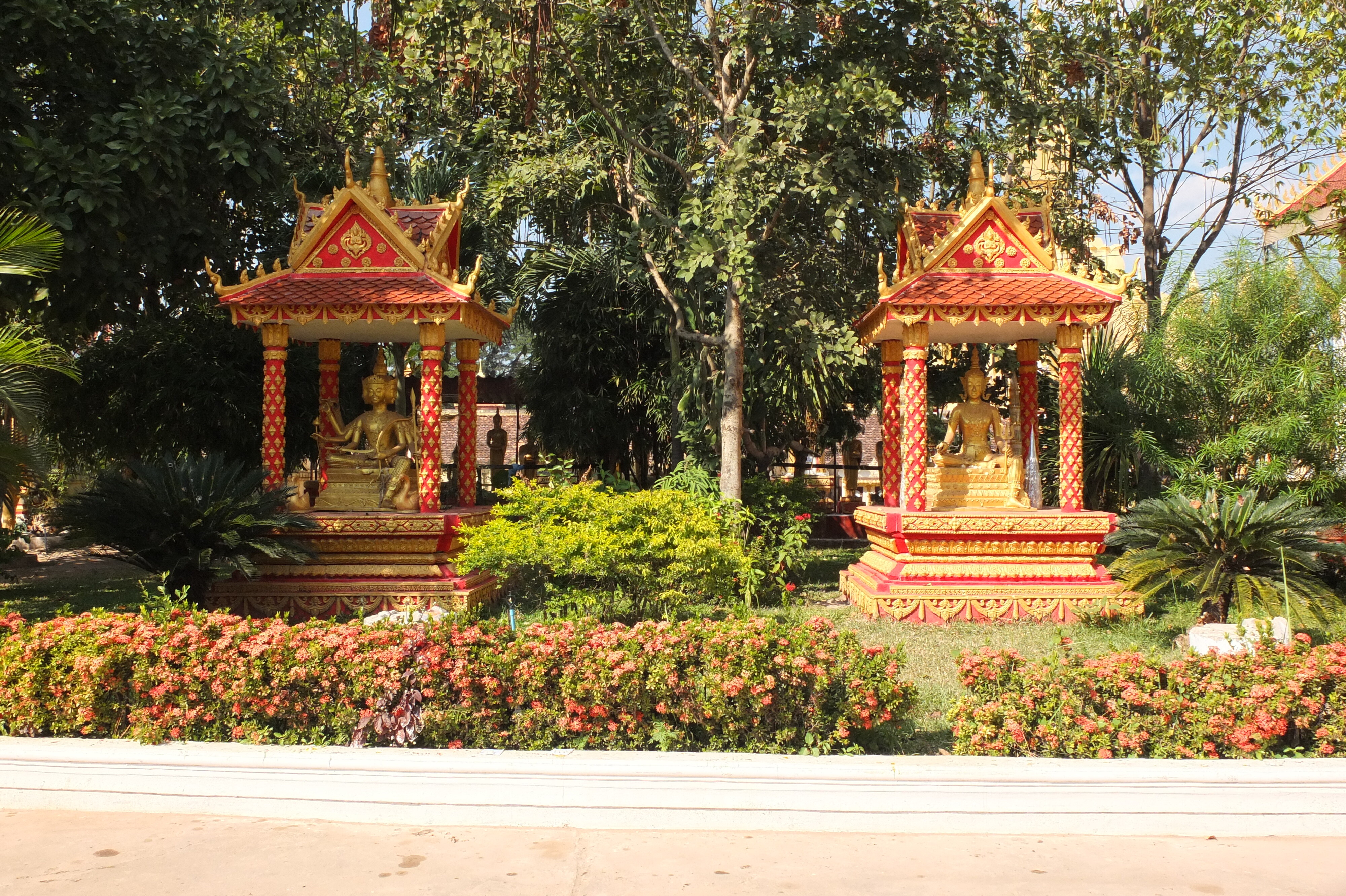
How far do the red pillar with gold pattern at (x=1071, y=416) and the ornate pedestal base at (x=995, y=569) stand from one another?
34cm

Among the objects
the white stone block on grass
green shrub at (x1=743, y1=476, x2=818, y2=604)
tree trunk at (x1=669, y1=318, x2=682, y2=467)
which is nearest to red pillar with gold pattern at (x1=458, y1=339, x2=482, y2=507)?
tree trunk at (x1=669, y1=318, x2=682, y2=467)

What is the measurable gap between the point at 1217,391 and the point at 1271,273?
1506mm

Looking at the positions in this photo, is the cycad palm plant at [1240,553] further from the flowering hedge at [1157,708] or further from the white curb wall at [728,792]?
the white curb wall at [728,792]

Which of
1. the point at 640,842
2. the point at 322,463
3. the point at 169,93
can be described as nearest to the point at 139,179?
the point at 169,93

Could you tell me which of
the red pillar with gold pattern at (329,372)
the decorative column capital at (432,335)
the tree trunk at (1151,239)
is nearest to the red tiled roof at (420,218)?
the decorative column capital at (432,335)

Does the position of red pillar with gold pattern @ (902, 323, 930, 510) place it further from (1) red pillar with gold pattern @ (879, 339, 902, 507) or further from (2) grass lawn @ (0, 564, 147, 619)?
(2) grass lawn @ (0, 564, 147, 619)

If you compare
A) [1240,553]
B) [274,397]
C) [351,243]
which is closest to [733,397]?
[351,243]

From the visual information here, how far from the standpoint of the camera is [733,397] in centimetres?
1223

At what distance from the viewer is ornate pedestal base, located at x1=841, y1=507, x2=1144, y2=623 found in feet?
35.9

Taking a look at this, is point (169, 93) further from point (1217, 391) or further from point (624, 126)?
point (1217, 391)

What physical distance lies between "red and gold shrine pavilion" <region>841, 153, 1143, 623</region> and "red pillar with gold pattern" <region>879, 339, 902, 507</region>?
2.77ft

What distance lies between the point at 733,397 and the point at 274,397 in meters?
4.98

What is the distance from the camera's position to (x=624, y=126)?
500 inches

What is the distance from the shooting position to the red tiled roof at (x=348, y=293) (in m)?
10.6
